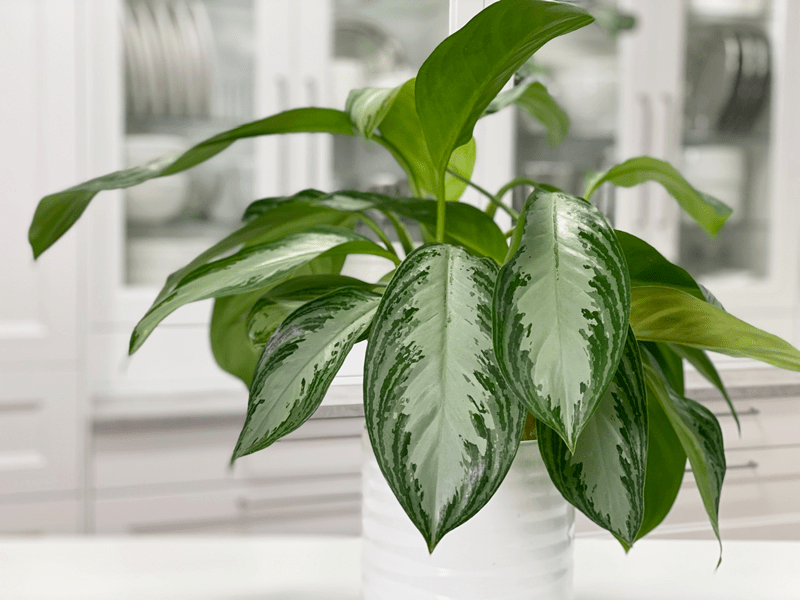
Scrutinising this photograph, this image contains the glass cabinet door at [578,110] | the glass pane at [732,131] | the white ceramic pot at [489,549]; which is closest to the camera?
the white ceramic pot at [489,549]

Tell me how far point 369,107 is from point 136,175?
0.16 metres

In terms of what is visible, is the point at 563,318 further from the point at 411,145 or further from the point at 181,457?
the point at 181,457

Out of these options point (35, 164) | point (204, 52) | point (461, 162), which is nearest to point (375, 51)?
point (204, 52)

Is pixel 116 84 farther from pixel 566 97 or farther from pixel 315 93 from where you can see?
pixel 566 97

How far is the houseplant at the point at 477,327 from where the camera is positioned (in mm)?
321

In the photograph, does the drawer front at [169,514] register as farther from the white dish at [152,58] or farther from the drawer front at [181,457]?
the white dish at [152,58]

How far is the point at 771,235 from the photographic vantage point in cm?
194

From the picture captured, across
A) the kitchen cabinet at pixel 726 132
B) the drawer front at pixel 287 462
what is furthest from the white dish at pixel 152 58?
the kitchen cabinet at pixel 726 132

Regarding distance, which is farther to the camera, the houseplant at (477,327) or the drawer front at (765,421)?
the drawer front at (765,421)

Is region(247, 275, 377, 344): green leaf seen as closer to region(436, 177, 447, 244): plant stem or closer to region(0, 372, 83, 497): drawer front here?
region(436, 177, 447, 244): plant stem

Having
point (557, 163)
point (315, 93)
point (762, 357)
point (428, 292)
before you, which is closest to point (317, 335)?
point (428, 292)

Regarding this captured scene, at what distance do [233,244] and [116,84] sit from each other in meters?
1.16

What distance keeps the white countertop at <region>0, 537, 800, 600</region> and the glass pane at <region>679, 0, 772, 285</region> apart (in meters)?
1.49

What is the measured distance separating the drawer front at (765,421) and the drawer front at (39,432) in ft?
4.11
